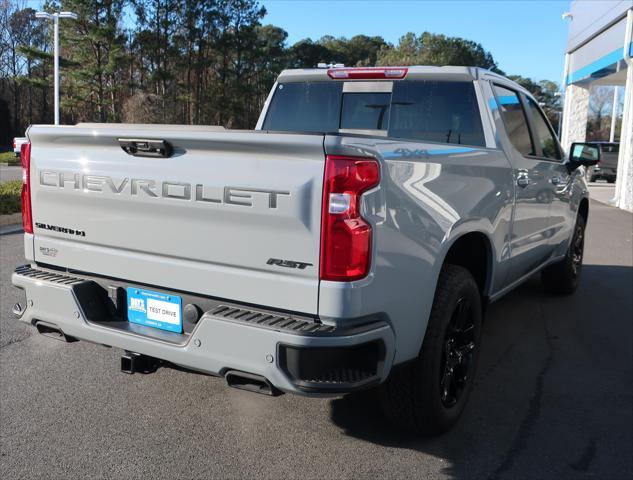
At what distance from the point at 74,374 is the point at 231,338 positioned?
2.04 meters

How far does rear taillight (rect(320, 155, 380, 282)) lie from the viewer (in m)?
2.51

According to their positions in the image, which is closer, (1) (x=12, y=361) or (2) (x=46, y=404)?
(2) (x=46, y=404)

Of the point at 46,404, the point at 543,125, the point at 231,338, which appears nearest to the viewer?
the point at 231,338

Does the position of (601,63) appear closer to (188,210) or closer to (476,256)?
(476,256)

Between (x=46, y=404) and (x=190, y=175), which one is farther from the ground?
(x=190, y=175)

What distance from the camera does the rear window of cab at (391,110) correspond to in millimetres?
4312

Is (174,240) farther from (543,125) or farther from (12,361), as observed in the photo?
(543,125)

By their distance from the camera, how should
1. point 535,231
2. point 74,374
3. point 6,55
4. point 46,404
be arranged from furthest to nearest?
point 6,55 < point 535,231 < point 74,374 < point 46,404

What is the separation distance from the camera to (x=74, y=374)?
417 cm

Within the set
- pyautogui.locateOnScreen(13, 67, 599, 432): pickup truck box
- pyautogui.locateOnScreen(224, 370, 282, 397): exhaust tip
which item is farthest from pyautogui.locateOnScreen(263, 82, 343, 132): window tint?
pyautogui.locateOnScreen(224, 370, 282, 397): exhaust tip

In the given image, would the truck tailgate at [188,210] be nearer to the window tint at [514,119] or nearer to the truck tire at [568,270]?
the window tint at [514,119]

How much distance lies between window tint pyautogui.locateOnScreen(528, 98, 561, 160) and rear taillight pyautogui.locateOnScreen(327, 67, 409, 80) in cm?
127

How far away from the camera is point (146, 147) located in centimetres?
293

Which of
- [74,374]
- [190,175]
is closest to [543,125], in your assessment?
[190,175]
